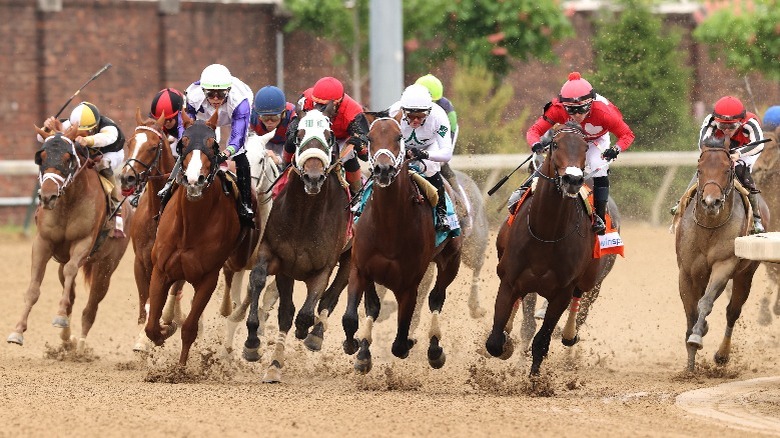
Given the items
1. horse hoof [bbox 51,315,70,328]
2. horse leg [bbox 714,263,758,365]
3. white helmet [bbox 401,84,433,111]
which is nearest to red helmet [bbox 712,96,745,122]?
horse leg [bbox 714,263,758,365]

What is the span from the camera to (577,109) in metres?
10.5

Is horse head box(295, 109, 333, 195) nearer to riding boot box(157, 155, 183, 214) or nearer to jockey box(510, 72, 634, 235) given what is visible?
riding boot box(157, 155, 183, 214)

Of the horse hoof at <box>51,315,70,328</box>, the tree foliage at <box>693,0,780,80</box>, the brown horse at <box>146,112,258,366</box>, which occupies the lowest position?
the horse hoof at <box>51,315,70,328</box>

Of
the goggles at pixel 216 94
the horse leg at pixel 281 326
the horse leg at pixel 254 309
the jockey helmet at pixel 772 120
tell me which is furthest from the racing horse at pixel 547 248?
the jockey helmet at pixel 772 120

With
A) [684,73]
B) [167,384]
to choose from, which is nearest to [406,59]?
[684,73]

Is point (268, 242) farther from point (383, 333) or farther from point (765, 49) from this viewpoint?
point (765, 49)

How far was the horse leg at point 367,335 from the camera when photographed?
34.1 ft

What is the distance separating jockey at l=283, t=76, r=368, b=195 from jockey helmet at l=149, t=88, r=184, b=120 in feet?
3.20

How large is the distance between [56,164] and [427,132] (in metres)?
3.35

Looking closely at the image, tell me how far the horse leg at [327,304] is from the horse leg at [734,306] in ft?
10.1

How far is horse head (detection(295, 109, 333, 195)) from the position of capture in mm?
10094

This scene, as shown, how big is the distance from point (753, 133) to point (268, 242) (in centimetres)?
404

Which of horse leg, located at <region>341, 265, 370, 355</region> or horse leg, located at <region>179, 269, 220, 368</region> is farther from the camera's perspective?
horse leg, located at <region>179, 269, 220, 368</region>

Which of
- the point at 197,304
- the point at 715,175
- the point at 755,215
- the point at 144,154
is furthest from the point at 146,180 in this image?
the point at 755,215
